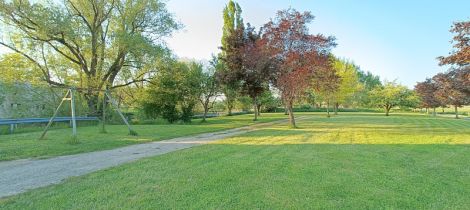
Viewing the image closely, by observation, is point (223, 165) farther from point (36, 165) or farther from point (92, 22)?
point (92, 22)

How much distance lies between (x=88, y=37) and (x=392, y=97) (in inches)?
1575

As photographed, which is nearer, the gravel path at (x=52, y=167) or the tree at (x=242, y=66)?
the gravel path at (x=52, y=167)

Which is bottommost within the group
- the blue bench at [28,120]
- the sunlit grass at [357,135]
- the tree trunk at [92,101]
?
the sunlit grass at [357,135]

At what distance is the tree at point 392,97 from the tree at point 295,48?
31.2 meters

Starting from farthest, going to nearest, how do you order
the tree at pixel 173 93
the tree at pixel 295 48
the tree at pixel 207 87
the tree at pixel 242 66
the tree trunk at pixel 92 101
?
the tree at pixel 207 87, the tree at pixel 173 93, the tree trunk at pixel 92 101, the tree at pixel 242 66, the tree at pixel 295 48

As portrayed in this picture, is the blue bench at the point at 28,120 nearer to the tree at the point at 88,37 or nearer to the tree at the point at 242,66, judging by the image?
the tree at the point at 88,37

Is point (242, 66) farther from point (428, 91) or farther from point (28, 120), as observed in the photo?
point (428, 91)

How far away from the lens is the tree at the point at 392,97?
44.0 m

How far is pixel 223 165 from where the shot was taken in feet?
21.7

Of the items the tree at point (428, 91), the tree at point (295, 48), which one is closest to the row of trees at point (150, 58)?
the tree at point (295, 48)

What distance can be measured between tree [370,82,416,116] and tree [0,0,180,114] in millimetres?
32970

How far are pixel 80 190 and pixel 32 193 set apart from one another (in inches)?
27.2

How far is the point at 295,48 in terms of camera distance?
57.6 feet

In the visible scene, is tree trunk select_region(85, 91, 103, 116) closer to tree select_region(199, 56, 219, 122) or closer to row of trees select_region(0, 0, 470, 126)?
row of trees select_region(0, 0, 470, 126)
